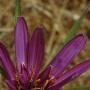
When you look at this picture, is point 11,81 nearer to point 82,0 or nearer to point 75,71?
point 75,71

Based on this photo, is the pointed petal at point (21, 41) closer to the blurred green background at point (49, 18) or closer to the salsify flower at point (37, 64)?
the salsify flower at point (37, 64)

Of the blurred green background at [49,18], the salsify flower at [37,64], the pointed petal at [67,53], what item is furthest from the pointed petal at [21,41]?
the blurred green background at [49,18]

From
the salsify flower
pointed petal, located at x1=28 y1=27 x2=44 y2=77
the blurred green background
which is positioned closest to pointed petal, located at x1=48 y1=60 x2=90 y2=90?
the salsify flower

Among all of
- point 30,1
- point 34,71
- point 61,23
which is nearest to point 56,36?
point 61,23

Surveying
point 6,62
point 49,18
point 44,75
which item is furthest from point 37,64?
point 49,18

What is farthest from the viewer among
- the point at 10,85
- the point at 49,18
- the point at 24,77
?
the point at 49,18

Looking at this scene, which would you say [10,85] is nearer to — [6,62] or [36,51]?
[6,62]
